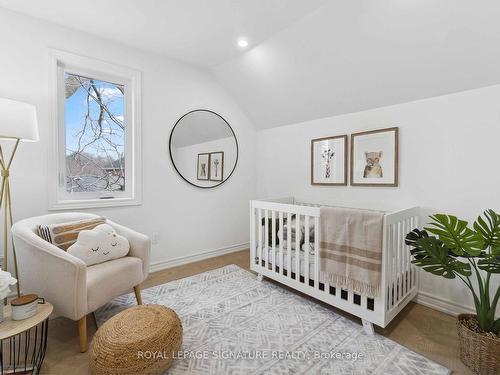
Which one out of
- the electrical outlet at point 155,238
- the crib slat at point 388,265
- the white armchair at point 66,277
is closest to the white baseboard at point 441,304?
the crib slat at point 388,265

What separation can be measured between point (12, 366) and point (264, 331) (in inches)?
56.8

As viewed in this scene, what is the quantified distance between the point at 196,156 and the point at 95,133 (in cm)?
108

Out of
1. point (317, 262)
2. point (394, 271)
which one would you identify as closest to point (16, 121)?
point (317, 262)

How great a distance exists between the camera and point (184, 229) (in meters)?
3.11

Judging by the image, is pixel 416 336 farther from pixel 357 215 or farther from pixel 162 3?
pixel 162 3

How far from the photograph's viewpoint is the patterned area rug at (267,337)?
1464 mm

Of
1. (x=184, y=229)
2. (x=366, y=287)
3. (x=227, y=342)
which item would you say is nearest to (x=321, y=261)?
(x=366, y=287)

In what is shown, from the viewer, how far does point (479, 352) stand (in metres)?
1.37

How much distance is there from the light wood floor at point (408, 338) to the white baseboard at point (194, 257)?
98 cm

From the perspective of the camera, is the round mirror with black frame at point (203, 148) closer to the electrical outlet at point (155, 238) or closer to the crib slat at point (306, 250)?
the electrical outlet at point (155, 238)

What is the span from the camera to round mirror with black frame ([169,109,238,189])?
120 inches

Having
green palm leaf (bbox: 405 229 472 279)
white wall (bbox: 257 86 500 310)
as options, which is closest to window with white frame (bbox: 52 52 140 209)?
white wall (bbox: 257 86 500 310)

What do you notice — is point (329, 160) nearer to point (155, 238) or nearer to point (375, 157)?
point (375, 157)

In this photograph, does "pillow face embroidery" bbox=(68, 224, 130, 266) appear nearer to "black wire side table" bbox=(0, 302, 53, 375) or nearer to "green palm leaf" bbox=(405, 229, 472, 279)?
"black wire side table" bbox=(0, 302, 53, 375)
